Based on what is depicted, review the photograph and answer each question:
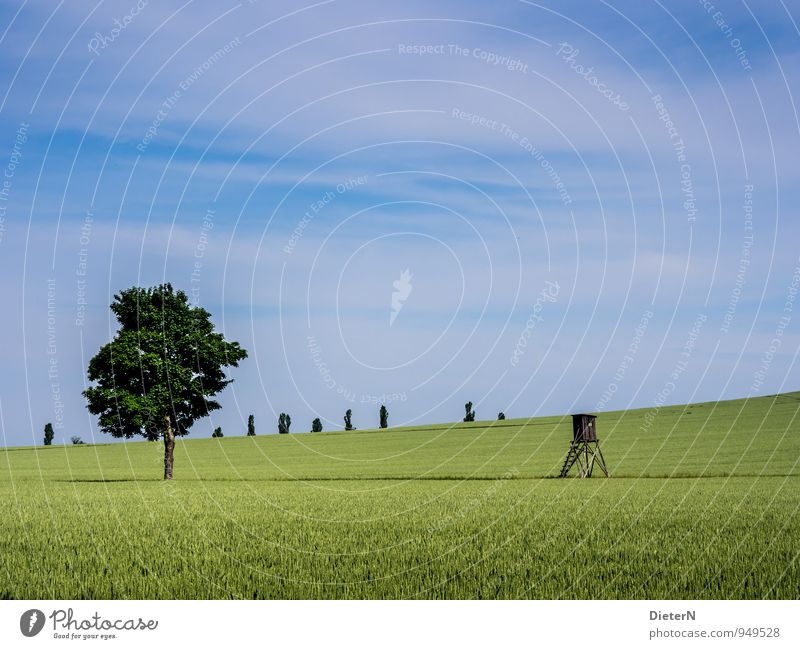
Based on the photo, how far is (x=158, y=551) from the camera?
68.3 feet

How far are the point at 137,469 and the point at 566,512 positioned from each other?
6360cm

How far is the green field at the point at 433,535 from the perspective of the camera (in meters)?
16.3

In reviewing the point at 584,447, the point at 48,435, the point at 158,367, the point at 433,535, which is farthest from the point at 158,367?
the point at 48,435

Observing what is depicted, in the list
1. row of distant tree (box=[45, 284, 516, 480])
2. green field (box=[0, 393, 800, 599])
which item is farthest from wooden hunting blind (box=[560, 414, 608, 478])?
row of distant tree (box=[45, 284, 516, 480])

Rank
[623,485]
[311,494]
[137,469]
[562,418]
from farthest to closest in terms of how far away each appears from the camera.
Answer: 1. [562,418]
2. [137,469]
3. [623,485]
4. [311,494]

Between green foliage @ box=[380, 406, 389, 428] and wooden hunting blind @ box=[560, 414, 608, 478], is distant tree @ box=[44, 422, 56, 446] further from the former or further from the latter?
wooden hunting blind @ box=[560, 414, 608, 478]

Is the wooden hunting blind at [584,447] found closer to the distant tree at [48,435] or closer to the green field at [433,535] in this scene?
the green field at [433,535]

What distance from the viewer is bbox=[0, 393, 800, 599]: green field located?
1634 cm

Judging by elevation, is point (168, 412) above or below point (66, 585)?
above

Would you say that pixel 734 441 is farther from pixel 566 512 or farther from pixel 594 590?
pixel 594 590

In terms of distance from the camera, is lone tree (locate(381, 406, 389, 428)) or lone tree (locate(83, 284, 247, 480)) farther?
lone tree (locate(381, 406, 389, 428))

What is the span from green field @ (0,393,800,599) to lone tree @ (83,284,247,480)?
4981 mm

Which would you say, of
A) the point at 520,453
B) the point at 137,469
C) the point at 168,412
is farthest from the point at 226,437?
the point at 168,412

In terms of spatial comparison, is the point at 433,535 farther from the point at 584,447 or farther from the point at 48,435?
the point at 48,435
